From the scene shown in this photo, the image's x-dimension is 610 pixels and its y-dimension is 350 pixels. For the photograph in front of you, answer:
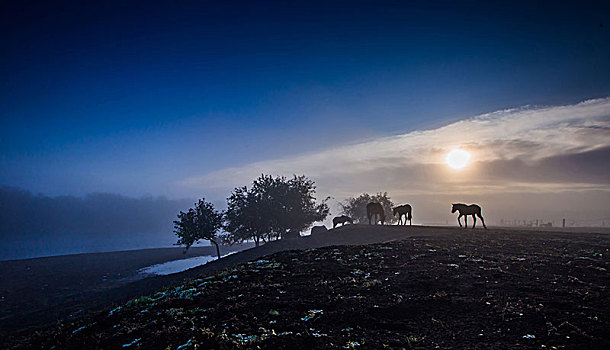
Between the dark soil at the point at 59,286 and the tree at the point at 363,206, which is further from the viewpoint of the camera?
the tree at the point at 363,206

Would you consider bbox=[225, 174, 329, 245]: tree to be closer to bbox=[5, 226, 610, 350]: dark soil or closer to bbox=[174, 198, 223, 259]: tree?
bbox=[174, 198, 223, 259]: tree

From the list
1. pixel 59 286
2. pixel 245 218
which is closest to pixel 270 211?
pixel 245 218

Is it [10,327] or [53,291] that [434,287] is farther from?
[53,291]

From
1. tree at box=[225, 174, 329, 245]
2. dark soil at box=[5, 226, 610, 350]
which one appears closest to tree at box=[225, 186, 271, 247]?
tree at box=[225, 174, 329, 245]

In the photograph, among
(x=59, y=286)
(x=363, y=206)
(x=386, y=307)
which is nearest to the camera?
(x=386, y=307)

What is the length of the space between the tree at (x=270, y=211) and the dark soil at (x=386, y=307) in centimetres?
4075

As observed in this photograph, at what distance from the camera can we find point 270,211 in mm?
61562

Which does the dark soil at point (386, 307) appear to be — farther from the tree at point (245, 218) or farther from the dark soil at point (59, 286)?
the tree at point (245, 218)

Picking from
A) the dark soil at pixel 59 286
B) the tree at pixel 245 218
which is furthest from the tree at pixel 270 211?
the dark soil at pixel 59 286

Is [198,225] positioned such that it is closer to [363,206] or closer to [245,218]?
[245,218]

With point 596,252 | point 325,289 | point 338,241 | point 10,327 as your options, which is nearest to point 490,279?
point 325,289

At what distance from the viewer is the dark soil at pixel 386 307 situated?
9.34 meters

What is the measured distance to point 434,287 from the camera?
45.8ft

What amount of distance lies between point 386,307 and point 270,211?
50596 mm
